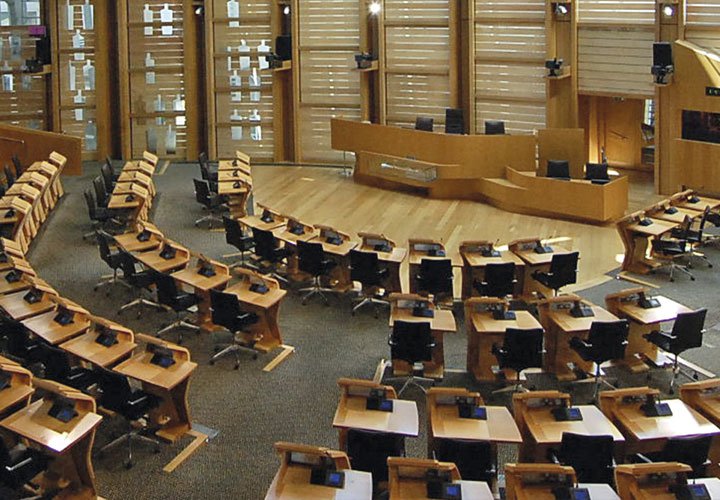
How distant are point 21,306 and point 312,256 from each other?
3.86m

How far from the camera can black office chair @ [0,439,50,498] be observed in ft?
24.9

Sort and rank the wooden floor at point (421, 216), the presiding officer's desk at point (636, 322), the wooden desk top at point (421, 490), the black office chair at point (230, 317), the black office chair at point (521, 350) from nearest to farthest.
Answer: the wooden desk top at point (421, 490), the black office chair at point (521, 350), the presiding officer's desk at point (636, 322), the black office chair at point (230, 317), the wooden floor at point (421, 216)

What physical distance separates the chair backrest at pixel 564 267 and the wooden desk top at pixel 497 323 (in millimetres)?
1764

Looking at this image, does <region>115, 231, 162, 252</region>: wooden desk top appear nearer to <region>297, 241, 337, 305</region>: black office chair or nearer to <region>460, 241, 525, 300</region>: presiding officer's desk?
<region>297, 241, 337, 305</region>: black office chair

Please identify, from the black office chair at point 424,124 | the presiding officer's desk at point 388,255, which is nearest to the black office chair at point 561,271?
the presiding officer's desk at point 388,255

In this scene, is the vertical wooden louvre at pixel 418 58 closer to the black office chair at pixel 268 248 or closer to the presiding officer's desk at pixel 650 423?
the black office chair at pixel 268 248

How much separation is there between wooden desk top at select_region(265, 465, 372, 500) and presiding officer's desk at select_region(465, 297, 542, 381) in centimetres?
346

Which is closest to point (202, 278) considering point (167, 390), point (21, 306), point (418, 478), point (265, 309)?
point (265, 309)

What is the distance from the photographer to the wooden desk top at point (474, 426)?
773 centimetres

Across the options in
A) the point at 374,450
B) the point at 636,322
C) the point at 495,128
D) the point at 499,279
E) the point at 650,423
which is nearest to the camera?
the point at 374,450

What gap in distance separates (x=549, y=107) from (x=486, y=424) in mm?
11949

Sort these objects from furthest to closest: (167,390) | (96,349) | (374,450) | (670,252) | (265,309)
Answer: (670,252), (265,309), (96,349), (167,390), (374,450)

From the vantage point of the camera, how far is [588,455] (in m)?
7.53

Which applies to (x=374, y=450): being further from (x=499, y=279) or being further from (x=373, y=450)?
(x=499, y=279)
